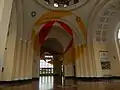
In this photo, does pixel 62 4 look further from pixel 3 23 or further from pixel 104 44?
pixel 3 23

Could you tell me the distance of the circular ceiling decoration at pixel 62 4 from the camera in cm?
977

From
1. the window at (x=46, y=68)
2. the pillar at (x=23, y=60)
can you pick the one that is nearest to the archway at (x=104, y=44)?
the pillar at (x=23, y=60)

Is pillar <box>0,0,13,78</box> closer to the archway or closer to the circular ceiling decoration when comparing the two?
the circular ceiling decoration

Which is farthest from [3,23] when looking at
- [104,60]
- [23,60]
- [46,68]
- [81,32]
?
[46,68]

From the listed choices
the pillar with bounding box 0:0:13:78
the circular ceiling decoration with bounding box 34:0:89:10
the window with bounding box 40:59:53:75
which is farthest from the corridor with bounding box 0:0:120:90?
the window with bounding box 40:59:53:75

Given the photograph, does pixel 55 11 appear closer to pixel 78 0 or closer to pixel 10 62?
pixel 78 0

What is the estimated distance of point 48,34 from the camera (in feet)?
48.1

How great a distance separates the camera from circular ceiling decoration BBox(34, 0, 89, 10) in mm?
9773

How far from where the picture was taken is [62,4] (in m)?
10.3

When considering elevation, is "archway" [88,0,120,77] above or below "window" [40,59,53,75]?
above

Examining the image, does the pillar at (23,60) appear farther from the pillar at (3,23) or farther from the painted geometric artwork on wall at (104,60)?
the pillar at (3,23)

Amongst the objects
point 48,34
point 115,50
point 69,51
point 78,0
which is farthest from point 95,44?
point 48,34

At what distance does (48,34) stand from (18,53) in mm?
6229

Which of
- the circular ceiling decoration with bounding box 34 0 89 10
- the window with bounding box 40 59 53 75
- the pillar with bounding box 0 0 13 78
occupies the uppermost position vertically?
the circular ceiling decoration with bounding box 34 0 89 10
